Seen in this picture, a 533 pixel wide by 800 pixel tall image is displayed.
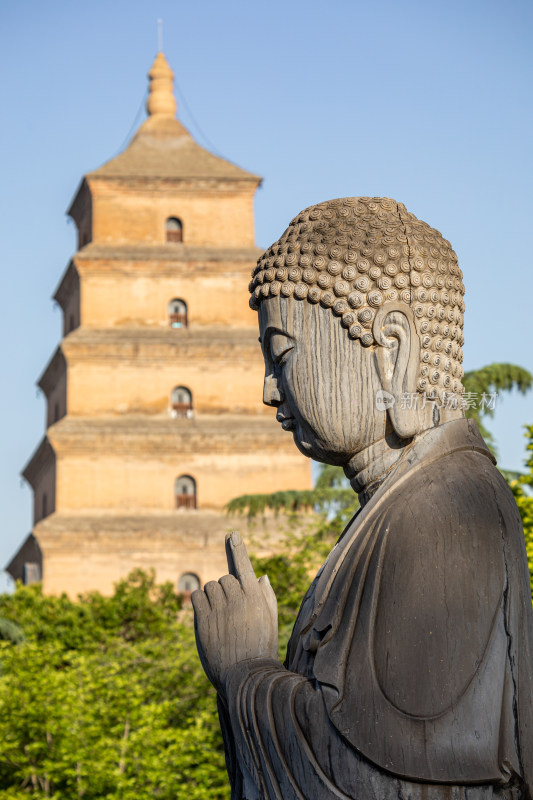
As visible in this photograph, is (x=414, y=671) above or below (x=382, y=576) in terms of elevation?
below

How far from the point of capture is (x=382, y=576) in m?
2.56

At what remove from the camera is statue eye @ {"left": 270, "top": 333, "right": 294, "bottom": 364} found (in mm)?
2930

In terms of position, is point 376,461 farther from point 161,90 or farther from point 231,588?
point 161,90

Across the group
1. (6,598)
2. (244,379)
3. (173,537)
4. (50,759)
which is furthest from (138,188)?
(50,759)

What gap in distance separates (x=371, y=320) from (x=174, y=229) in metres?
32.4

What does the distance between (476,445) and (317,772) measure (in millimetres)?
763

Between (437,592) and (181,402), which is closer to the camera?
(437,592)

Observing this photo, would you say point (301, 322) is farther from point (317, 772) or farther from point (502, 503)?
point (317, 772)

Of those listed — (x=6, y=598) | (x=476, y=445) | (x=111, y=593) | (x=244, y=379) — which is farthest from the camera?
(x=244, y=379)

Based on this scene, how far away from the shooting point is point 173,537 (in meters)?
31.0

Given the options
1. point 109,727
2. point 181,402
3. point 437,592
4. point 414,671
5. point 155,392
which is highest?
point 155,392

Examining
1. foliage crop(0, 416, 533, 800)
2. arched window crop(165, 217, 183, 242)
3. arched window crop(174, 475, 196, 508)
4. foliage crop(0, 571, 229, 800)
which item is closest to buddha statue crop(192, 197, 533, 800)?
foliage crop(0, 416, 533, 800)

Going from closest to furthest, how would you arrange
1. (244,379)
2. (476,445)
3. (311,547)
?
(476,445)
(311,547)
(244,379)

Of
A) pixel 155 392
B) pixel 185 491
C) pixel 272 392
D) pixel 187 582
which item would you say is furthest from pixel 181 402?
pixel 272 392
